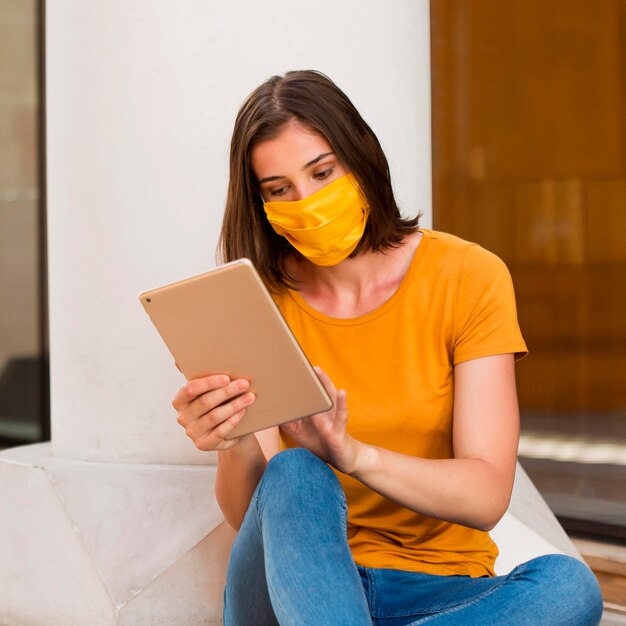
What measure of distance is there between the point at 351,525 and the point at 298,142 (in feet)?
2.17

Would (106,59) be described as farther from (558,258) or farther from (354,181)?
(558,258)

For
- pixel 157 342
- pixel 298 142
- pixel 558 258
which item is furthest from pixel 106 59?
pixel 558 258

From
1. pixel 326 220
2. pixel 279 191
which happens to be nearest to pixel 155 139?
pixel 279 191

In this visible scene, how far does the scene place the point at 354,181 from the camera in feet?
5.74

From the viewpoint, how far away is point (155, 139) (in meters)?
2.45

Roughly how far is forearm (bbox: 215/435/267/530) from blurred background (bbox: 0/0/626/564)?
1851mm

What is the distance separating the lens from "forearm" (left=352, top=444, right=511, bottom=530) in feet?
4.95

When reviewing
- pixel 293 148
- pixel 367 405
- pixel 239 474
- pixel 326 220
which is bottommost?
pixel 239 474

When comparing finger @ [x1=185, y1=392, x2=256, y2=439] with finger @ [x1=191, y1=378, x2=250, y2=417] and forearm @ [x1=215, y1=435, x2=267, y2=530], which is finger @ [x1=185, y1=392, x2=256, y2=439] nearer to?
finger @ [x1=191, y1=378, x2=250, y2=417]

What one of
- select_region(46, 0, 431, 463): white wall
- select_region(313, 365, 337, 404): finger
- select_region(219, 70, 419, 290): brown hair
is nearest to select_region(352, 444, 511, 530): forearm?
select_region(313, 365, 337, 404): finger

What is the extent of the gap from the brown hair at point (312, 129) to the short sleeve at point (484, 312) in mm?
169

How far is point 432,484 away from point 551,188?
2.32 metres

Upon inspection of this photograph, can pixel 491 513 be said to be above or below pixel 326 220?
below

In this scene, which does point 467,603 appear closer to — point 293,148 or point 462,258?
point 462,258
